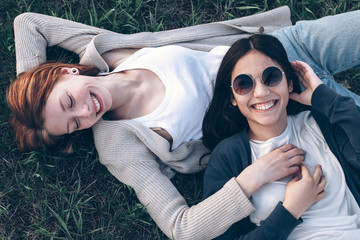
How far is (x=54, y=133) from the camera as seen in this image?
3645 millimetres

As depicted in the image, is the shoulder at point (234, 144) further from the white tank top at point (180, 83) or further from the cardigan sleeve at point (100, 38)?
the cardigan sleeve at point (100, 38)

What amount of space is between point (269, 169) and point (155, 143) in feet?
3.52

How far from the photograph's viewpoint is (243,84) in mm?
3215

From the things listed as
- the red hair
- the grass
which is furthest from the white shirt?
the red hair

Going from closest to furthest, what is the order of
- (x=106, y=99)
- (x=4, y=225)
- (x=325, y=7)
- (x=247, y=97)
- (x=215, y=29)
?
(x=247, y=97) → (x=106, y=99) → (x=4, y=225) → (x=215, y=29) → (x=325, y=7)

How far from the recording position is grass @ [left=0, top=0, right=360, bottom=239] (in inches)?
153

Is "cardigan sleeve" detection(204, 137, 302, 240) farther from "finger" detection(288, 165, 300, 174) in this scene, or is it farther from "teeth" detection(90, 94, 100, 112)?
"teeth" detection(90, 94, 100, 112)

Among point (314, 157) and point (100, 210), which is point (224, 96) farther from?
point (100, 210)

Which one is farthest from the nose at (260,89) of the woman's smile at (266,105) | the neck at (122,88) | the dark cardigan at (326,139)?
the neck at (122,88)

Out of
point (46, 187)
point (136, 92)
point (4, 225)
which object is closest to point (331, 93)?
point (136, 92)

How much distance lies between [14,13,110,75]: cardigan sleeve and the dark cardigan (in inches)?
73.1

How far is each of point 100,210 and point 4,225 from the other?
951mm

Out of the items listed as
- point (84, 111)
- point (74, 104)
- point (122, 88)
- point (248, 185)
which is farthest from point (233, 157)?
point (74, 104)

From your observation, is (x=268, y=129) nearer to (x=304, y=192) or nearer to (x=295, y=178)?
(x=295, y=178)
